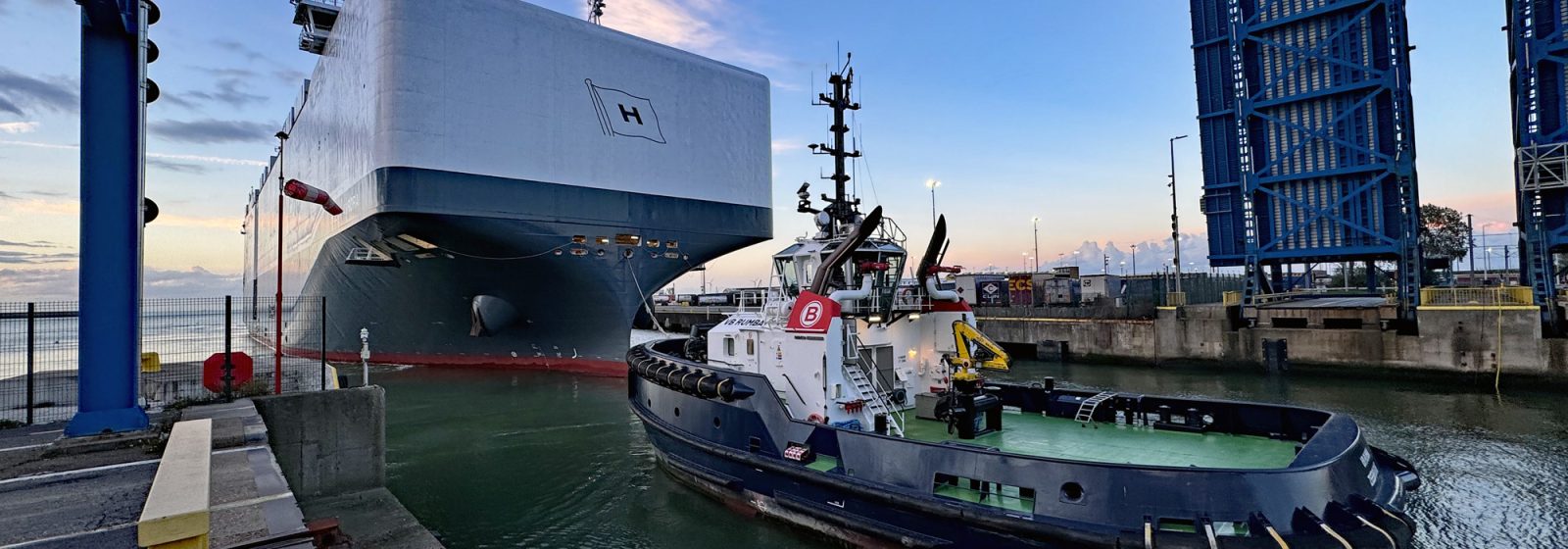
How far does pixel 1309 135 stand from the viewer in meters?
26.3

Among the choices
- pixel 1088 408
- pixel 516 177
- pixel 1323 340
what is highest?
pixel 516 177

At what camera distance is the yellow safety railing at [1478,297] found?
20.1 metres

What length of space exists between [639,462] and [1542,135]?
2844 centimetres

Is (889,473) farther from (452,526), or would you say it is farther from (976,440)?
(452,526)

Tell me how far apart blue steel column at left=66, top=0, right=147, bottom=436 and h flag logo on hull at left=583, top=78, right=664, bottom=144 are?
52.2ft

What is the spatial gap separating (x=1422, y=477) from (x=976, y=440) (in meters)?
8.56

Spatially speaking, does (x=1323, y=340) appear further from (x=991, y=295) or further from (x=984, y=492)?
(x=984, y=492)

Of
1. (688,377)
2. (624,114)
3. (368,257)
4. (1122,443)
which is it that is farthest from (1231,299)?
(368,257)

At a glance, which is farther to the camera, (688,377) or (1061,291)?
(1061,291)

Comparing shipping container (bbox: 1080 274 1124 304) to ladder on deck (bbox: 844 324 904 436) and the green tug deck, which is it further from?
ladder on deck (bbox: 844 324 904 436)

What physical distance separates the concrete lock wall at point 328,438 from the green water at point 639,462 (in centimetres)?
138

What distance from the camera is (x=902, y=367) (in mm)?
11211

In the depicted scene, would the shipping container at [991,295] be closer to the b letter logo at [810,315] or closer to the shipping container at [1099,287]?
the shipping container at [1099,287]

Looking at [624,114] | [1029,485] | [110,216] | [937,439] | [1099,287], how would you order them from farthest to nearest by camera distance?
[1099,287]
[624,114]
[937,439]
[1029,485]
[110,216]
